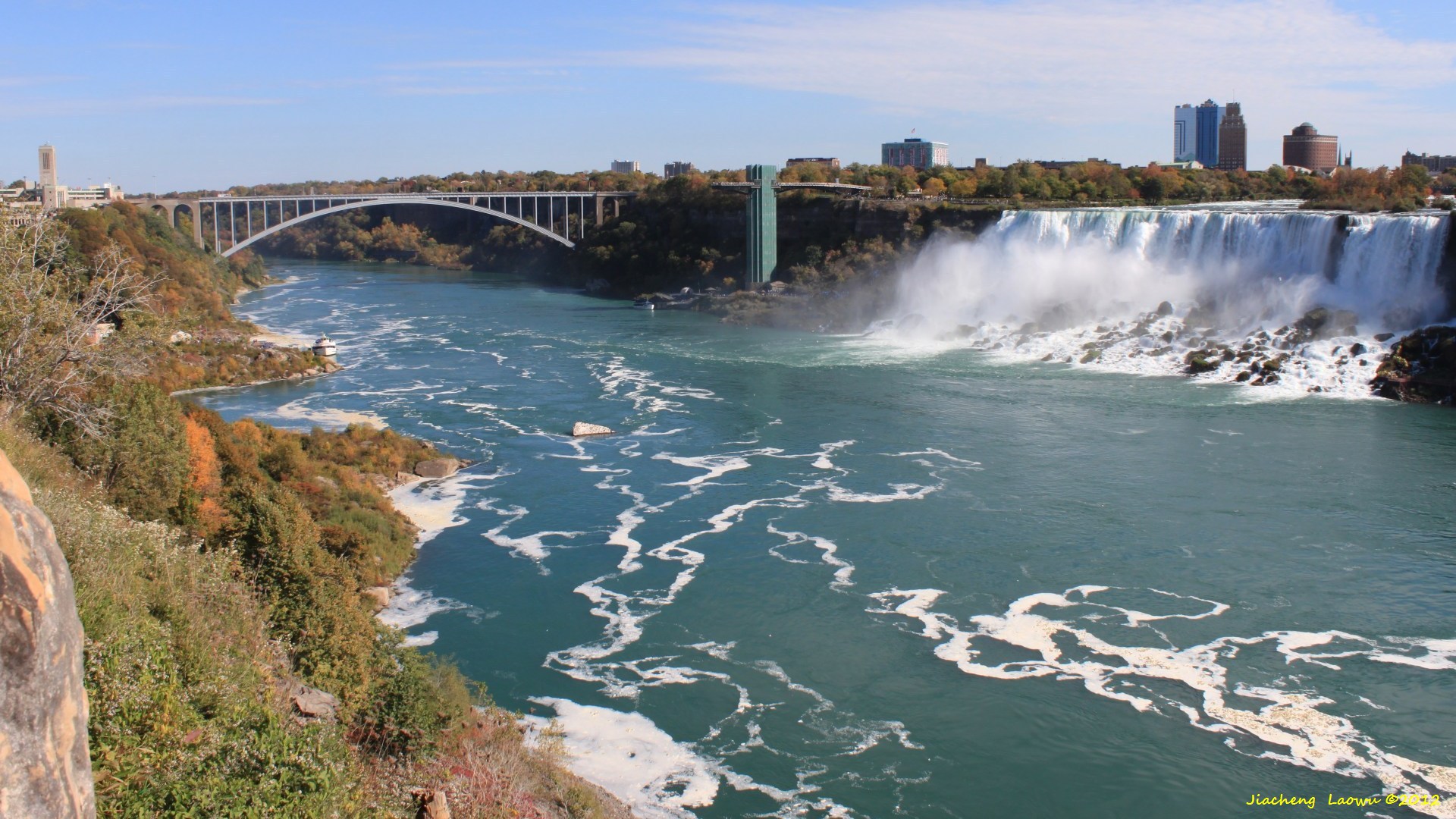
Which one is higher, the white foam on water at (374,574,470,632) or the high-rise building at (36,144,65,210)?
→ the high-rise building at (36,144,65,210)

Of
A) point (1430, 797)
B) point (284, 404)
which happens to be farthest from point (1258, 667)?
point (284, 404)

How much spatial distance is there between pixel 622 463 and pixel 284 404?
28.5 ft

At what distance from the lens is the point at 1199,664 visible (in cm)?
1058

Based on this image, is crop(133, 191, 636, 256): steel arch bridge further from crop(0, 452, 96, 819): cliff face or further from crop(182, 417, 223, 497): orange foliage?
crop(0, 452, 96, 819): cliff face

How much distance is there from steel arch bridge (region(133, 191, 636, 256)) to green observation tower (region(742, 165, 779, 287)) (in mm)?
12000

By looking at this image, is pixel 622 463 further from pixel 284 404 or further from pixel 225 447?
pixel 284 404

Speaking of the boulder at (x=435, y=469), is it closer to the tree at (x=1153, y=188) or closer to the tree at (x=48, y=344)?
the tree at (x=48, y=344)

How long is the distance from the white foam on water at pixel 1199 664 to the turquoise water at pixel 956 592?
1.3 inches

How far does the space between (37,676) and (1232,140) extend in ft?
289

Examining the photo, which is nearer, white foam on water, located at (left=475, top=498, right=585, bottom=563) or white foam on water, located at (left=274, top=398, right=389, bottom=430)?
white foam on water, located at (left=475, top=498, right=585, bottom=563)

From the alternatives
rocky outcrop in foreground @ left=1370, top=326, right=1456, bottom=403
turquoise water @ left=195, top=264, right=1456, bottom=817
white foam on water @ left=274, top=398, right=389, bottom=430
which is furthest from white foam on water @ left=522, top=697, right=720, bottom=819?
rocky outcrop in foreground @ left=1370, top=326, right=1456, bottom=403

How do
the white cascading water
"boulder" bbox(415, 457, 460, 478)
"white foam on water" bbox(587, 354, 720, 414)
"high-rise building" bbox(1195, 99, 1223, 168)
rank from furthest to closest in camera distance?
"high-rise building" bbox(1195, 99, 1223, 168) < the white cascading water < "white foam on water" bbox(587, 354, 720, 414) < "boulder" bbox(415, 457, 460, 478)

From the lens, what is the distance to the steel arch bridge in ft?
147

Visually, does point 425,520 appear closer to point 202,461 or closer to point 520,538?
point 520,538
